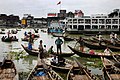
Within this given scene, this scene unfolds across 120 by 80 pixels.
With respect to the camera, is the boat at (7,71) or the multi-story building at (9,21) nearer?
the boat at (7,71)

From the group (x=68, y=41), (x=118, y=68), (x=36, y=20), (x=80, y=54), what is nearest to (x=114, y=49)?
(x=80, y=54)

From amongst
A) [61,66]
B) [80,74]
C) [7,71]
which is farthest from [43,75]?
[61,66]

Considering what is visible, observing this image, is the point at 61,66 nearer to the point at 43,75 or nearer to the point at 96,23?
the point at 43,75

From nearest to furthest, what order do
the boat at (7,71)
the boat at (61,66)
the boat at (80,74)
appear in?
the boat at (80,74) < the boat at (7,71) < the boat at (61,66)

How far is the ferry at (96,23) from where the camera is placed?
246 feet

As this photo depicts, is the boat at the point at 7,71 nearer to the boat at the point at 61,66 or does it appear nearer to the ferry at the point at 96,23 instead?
the boat at the point at 61,66

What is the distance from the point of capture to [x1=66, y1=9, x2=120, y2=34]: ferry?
2953 inches

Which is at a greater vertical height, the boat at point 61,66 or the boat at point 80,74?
the boat at point 80,74

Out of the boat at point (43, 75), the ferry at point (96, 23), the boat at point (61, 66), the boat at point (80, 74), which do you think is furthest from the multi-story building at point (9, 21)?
the boat at point (80, 74)

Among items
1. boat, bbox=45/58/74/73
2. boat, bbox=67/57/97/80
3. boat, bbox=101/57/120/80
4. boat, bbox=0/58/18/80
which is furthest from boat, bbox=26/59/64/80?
boat, bbox=101/57/120/80

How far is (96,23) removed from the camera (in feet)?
257

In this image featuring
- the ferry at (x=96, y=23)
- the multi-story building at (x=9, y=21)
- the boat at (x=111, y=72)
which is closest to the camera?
the boat at (x=111, y=72)

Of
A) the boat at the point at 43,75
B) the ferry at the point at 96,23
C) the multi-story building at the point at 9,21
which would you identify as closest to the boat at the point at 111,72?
the boat at the point at 43,75

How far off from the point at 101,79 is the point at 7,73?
18.2ft
